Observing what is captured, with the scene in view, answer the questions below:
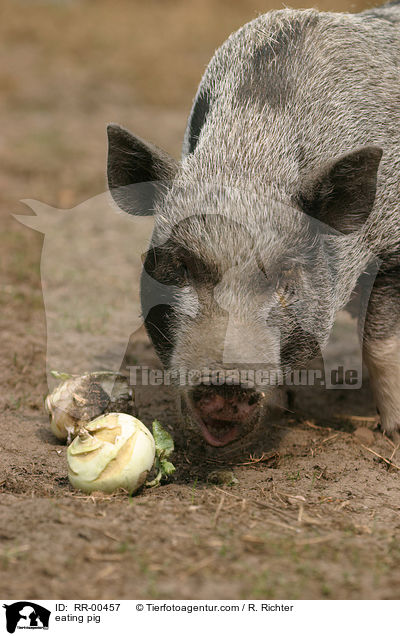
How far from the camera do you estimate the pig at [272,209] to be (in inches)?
144

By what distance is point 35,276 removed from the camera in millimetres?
7270

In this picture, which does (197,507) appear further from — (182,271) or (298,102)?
(298,102)

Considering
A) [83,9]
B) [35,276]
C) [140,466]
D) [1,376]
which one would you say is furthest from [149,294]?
[83,9]

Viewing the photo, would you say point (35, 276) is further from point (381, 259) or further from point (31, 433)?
point (381, 259)

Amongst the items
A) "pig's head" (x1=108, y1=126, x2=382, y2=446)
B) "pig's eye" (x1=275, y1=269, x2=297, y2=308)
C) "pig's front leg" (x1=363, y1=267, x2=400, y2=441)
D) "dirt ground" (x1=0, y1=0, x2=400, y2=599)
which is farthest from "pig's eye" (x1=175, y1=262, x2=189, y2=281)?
"pig's front leg" (x1=363, y1=267, x2=400, y2=441)

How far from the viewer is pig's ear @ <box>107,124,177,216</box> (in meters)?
4.09

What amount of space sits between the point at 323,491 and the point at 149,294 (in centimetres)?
139

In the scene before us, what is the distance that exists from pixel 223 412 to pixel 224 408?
0.07 feet
